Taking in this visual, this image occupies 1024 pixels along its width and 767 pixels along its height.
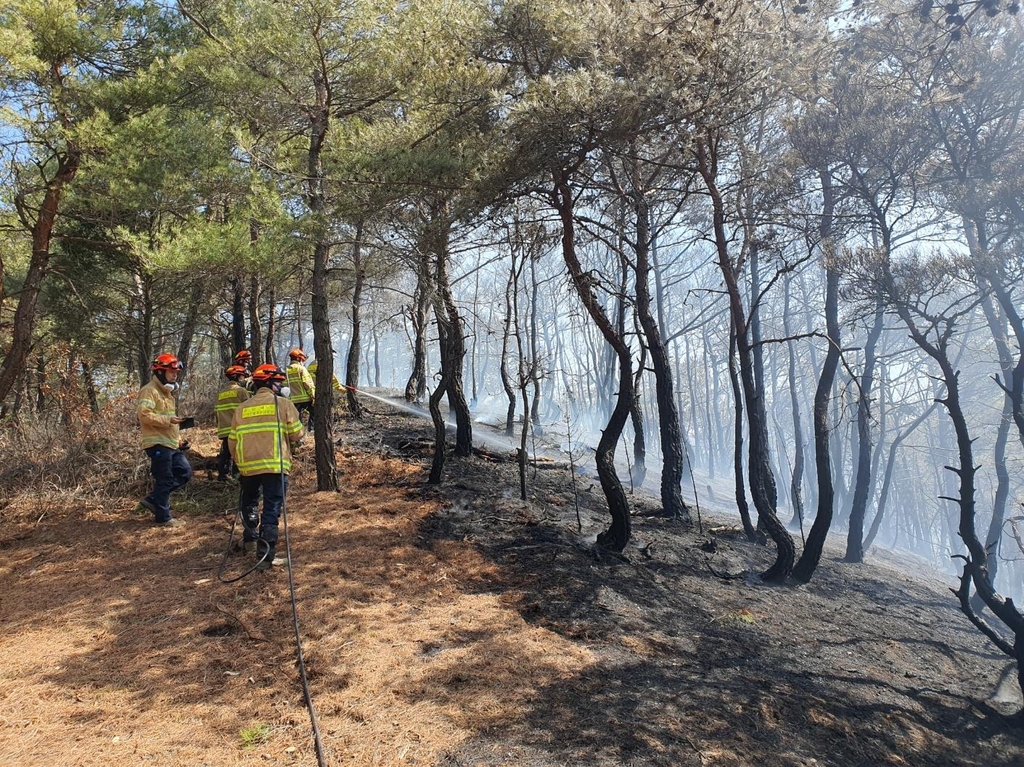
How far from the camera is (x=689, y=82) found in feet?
21.4

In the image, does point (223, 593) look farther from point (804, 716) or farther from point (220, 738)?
point (804, 716)

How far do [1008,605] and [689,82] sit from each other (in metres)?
6.75

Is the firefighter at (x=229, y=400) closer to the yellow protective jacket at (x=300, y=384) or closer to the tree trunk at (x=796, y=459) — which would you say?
the yellow protective jacket at (x=300, y=384)

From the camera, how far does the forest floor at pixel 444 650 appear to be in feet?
11.5

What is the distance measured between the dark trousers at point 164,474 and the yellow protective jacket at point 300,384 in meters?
2.71

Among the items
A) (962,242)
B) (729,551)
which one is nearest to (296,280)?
(729,551)

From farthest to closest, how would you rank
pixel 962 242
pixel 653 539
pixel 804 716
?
pixel 962 242 < pixel 653 539 < pixel 804 716

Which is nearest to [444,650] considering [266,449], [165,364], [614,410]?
[266,449]

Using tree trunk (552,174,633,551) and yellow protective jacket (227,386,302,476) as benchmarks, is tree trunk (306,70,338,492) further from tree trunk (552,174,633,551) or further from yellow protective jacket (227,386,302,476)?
tree trunk (552,174,633,551)

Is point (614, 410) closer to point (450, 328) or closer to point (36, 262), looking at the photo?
point (450, 328)

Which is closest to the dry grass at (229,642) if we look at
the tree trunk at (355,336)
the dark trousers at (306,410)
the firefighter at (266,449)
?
the firefighter at (266,449)

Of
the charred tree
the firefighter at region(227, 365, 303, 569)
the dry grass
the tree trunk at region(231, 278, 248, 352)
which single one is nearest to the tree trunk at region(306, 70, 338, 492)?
the dry grass

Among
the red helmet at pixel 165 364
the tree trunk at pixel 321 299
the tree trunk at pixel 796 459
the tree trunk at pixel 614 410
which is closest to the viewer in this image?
the red helmet at pixel 165 364

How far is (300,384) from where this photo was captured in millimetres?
9766
